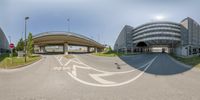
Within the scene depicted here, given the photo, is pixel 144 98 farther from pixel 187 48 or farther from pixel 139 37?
pixel 139 37

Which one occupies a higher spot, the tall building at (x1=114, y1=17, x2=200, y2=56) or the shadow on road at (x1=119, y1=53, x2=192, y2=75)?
the tall building at (x1=114, y1=17, x2=200, y2=56)

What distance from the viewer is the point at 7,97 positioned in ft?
19.8

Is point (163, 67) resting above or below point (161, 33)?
below

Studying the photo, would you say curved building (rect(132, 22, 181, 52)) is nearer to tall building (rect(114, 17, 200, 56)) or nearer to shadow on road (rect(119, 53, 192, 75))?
tall building (rect(114, 17, 200, 56))

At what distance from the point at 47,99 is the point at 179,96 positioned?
5.69 m

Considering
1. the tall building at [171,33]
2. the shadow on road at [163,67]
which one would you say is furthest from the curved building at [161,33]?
the shadow on road at [163,67]

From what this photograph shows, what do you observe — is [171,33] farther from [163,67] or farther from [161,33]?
[163,67]

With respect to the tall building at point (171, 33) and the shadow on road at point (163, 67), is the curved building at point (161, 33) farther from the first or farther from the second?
the shadow on road at point (163, 67)

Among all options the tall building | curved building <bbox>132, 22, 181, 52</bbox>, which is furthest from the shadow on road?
curved building <bbox>132, 22, 181, 52</bbox>

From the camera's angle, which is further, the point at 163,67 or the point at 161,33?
the point at 161,33

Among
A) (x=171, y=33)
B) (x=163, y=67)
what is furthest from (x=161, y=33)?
(x=163, y=67)

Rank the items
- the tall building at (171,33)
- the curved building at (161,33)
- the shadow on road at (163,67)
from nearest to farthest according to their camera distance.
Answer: the shadow on road at (163,67), the tall building at (171,33), the curved building at (161,33)

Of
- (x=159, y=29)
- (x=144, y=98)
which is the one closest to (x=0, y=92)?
(x=144, y=98)

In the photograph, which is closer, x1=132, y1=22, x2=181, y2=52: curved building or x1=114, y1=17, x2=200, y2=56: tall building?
x1=114, y1=17, x2=200, y2=56: tall building
